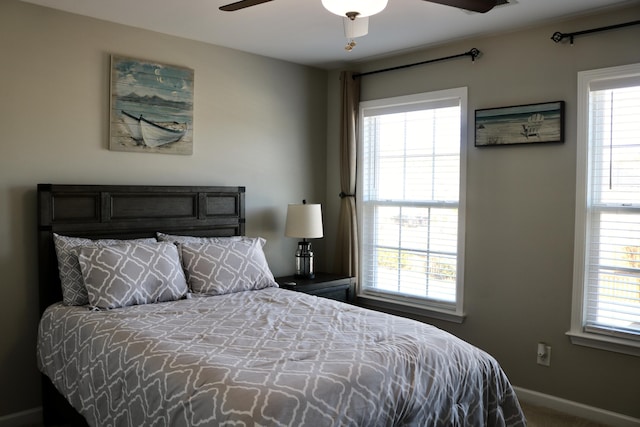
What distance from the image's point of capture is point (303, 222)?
4.14m

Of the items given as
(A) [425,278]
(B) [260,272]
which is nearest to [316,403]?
(B) [260,272]

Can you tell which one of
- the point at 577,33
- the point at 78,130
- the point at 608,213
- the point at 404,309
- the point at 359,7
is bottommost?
the point at 404,309

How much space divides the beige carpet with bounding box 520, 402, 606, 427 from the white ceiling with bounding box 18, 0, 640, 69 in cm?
246

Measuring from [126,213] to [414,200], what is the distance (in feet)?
7.04

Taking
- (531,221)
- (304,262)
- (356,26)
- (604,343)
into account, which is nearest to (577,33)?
(531,221)

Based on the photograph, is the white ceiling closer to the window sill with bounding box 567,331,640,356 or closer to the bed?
the bed

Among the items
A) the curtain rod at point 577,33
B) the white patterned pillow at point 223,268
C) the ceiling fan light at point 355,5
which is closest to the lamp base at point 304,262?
the white patterned pillow at point 223,268

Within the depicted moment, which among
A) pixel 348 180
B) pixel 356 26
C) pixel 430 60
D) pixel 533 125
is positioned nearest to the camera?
pixel 356 26

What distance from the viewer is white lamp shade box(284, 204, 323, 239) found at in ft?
13.6

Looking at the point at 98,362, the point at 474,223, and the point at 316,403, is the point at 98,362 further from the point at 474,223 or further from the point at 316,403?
the point at 474,223

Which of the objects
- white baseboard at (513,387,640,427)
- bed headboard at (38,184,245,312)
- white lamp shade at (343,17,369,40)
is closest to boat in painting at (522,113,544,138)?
white lamp shade at (343,17,369,40)

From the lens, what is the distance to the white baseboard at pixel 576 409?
313 cm

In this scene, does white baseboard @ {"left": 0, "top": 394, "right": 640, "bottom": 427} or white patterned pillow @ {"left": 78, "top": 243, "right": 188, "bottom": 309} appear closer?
white patterned pillow @ {"left": 78, "top": 243, "right": 188, "bottom": 309}

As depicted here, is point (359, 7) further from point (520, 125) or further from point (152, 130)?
point (152, 130)
